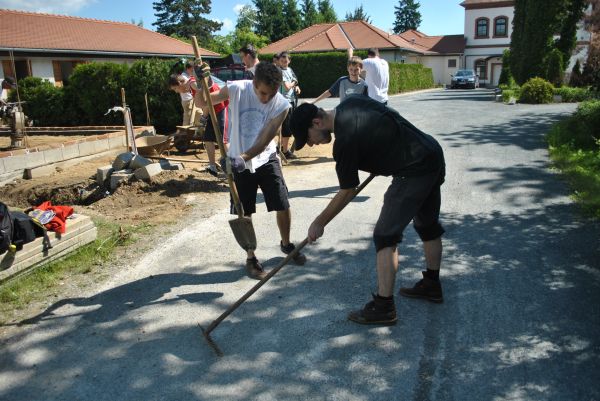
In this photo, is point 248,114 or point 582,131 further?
point 582,131

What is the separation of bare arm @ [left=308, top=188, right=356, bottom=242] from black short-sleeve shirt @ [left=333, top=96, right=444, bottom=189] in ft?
0.19

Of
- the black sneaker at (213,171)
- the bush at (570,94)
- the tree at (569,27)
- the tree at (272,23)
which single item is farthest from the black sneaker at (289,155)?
the tree at (272,23)

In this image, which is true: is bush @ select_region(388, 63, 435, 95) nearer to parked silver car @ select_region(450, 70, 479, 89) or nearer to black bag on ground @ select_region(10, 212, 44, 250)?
parked silver car @ select_region(450, 70, 479, 89)

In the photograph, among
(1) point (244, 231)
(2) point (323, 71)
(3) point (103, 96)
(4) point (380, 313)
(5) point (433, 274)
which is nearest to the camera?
(4) point (380, 313)

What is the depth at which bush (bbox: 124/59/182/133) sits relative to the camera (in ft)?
40.9

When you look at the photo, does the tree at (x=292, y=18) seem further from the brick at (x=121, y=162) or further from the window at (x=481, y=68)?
the brick at (x=121, y=162)

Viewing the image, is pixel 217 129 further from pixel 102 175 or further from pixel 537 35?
pixel 537 35

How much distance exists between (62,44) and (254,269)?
22.7m

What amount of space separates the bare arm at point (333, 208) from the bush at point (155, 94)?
9981 millimetres

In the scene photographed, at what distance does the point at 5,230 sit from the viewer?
395 cm

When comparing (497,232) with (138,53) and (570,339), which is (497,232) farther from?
(138,53)

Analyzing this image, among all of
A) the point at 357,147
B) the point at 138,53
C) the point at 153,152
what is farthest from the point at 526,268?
the point at 138,53

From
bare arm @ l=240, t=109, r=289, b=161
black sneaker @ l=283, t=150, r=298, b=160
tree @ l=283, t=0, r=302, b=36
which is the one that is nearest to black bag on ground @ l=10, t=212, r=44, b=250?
bare arm @ l=240, t=109, r=289, b=161

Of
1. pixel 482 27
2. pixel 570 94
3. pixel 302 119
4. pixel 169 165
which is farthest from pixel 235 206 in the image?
pixel 482 27
